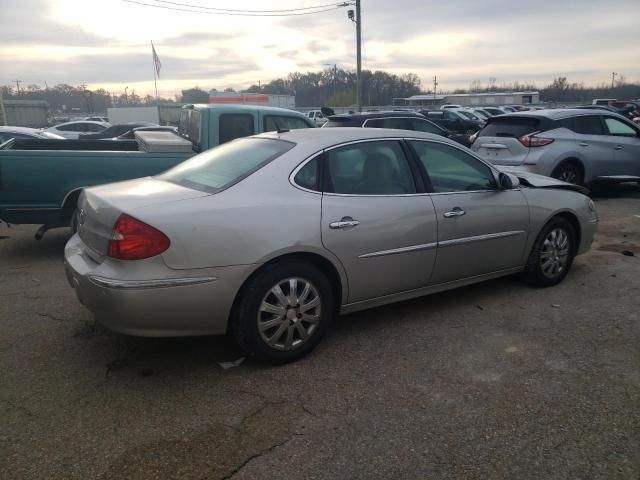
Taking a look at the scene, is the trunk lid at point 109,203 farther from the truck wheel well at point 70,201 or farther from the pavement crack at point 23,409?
the truck wheel well at point 70,201

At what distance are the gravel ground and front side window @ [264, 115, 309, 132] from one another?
12.6ft

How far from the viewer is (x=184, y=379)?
3.34 m

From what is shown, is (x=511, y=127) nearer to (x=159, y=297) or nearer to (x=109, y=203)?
(x=109, y=203)

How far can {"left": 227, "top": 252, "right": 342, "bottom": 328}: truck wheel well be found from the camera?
3285mm

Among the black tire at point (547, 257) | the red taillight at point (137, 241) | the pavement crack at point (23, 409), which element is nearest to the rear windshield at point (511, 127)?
the black tire at point (547, 257)

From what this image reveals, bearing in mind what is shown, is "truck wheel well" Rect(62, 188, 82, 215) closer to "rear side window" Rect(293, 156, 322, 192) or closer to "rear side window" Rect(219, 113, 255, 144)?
"rear side window" Rect(219, 113, 255, 144)

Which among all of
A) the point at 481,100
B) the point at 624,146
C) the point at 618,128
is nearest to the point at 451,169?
the point at 624,146

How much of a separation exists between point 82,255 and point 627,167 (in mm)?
9782

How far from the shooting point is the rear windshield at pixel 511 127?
9141 millimetres

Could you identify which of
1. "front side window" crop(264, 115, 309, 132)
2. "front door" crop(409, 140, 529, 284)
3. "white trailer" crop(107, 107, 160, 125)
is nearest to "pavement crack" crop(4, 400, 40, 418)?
"front door" crop(409, 140, 529, 284)

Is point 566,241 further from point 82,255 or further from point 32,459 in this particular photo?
point 32,459

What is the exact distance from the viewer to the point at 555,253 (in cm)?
501

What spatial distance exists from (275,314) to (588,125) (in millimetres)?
8483

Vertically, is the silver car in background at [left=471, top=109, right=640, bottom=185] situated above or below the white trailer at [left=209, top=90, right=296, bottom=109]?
below
